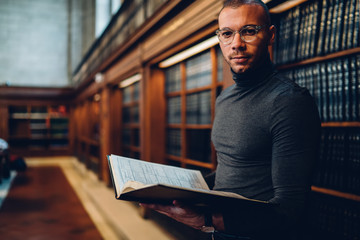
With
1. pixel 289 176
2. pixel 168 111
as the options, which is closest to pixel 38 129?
pixel 168 111

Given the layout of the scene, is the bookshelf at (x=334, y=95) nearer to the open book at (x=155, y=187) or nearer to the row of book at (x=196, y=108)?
the open book at (x=155, y=187)

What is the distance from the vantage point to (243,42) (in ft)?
3.32

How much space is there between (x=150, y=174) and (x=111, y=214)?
3.60 meters

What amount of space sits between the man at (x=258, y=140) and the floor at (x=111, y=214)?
2572 millimetres

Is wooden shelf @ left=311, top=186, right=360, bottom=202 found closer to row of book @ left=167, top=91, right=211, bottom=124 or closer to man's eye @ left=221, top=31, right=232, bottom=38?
man's eye @ left=221, top=31, right=232, bottom=38

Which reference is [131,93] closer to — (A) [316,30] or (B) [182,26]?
(B) [182,26]

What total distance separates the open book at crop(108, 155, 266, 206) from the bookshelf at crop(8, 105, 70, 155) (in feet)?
38.5

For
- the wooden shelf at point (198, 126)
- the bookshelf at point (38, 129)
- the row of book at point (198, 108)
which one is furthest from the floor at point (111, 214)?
the bookshelf at point (38, 129)

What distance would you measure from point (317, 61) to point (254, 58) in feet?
2.60

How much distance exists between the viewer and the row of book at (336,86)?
1480mm

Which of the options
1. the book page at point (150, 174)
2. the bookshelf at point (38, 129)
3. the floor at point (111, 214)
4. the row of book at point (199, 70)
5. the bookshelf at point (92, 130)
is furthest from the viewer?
the bookshelf at point (38, 129)

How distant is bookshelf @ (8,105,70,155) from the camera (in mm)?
11711

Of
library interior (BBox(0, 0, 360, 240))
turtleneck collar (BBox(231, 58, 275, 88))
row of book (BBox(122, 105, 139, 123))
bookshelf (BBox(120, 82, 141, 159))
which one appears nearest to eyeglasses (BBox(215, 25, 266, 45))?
turtleneck collar (BBox(231, 58, 275, 88))

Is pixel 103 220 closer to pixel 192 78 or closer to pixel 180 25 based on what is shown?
pixel 192 78
